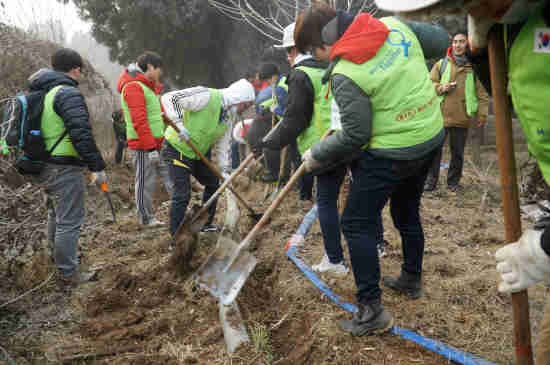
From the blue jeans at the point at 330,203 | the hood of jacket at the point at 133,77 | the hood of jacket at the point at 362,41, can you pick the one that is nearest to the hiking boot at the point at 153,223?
the hood of jacket at the point at 133,77

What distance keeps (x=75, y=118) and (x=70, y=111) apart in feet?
0.21

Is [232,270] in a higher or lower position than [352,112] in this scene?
lower

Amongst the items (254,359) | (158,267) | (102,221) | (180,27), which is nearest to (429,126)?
(254,359)

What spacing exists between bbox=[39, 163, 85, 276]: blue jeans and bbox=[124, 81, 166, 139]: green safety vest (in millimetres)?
1089

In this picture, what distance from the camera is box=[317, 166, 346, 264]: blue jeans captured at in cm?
292

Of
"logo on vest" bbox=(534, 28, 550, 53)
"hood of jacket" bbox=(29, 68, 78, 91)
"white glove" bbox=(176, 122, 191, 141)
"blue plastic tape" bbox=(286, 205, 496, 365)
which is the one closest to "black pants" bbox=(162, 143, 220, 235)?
"white glove" bbox=(176, 122, 191, 141)

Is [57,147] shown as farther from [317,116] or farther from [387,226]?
[387,226]

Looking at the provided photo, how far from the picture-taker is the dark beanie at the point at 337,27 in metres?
2.25

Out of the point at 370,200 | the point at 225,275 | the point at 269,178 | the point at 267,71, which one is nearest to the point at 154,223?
the point at 269,178

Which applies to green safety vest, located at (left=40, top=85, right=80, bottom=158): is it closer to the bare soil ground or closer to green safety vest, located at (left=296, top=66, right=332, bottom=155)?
the bare soil ground

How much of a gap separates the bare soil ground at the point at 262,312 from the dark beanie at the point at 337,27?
1766 millimetres

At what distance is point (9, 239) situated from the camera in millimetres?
2670

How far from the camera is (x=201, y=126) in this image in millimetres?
4000

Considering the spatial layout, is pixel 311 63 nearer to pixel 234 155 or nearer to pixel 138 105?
pixel 138 105
